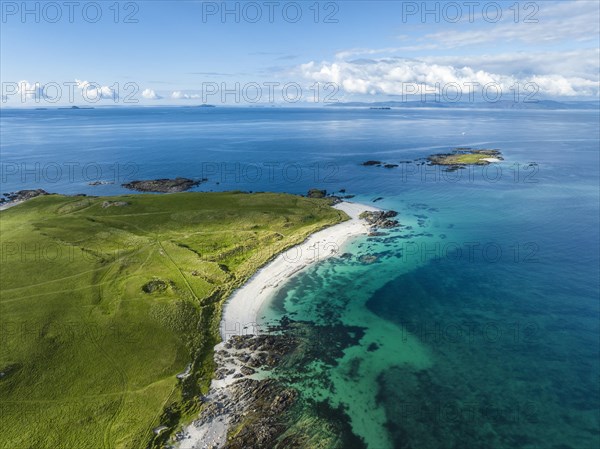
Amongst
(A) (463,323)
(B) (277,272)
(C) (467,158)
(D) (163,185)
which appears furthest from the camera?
(C) (467,158)

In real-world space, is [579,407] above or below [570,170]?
below

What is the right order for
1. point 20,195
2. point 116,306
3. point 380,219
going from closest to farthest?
point 116,306, point 380,219, point 20,195

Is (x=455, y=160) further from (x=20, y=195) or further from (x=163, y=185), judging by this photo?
(x=20, y=195)

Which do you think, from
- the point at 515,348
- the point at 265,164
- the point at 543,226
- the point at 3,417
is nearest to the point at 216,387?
the point at 3,417

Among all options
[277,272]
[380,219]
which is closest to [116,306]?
[277,272]

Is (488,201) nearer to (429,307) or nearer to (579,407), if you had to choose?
(429,307)

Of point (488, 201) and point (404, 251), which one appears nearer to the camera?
point (404, 251)

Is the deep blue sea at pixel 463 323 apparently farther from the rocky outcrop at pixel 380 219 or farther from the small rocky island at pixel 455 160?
the small rocky island at pixel 455 160

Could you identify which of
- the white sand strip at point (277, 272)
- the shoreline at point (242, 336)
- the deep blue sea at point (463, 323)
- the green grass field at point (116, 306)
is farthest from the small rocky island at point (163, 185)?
the shoreline at point (242, 336)

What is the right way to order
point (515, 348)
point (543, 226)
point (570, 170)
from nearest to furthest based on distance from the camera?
point (515, 348)
point (543, 226)
point (570, 170)
